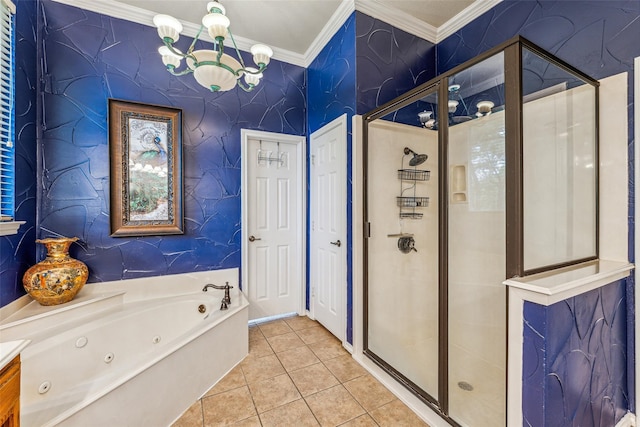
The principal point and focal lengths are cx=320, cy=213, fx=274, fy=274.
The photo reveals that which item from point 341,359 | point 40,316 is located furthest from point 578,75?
point 40,316

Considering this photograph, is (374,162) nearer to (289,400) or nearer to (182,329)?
(289,400)

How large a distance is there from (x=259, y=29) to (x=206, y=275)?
8.13ft

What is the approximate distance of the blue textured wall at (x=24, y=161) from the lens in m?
1.86

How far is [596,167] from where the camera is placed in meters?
1.61

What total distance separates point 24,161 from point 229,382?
2188 mm

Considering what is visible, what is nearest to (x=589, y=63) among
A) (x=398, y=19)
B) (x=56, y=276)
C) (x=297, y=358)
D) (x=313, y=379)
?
(x=398, y=19)

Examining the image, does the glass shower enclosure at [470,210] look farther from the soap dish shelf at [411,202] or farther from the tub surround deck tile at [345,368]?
the tub surround deck tile at [345,368]

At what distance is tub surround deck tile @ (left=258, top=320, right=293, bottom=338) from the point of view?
8.95ft

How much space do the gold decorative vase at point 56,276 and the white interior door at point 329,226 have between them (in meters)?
1.99

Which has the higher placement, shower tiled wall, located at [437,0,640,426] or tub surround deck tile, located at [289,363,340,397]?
shower tiled wall, located at [437,0,640,426]

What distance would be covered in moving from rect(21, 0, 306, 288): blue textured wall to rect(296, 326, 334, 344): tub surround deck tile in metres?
1.00

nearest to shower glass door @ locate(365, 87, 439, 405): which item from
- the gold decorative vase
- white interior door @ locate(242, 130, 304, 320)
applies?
white interior door @ locate(242, 130, 304, 320)

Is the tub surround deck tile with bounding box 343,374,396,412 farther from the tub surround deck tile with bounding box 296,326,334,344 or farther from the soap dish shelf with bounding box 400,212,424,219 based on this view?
the soap dish shelf with bounding box 400,212,424,219

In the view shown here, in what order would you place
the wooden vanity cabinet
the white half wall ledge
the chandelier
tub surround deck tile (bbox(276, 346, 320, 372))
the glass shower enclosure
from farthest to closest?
tub surround deck tile (bbox(276, 346, 320, 372)) < the chandelier < the glass shower enclosure < the white half wall ledge < the wooden vanity cabinet
